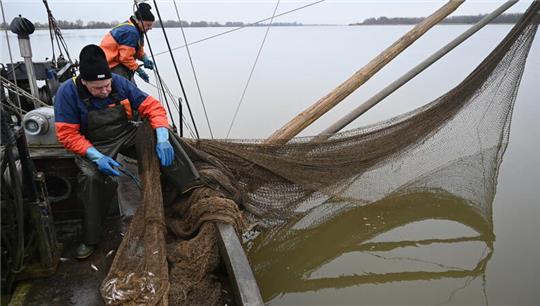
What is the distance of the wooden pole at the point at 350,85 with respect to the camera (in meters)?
4.10

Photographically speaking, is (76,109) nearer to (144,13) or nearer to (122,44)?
(122,44)

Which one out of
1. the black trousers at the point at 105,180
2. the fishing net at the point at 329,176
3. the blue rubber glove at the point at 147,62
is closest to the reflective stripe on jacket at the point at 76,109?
the black trousers at the point at 105,180

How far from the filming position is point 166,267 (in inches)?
99.2

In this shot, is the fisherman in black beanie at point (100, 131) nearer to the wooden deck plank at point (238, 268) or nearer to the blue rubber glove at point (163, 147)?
the blue rubber glove at point (163, 147)

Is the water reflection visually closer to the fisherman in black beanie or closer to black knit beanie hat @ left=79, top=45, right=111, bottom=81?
the fisherman in black beanie

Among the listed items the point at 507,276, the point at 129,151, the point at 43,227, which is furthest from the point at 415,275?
the point at 43,227

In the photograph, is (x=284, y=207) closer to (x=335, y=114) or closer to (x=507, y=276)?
(x=507, y=276)

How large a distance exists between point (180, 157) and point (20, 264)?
129cm

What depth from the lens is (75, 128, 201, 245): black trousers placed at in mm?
2809

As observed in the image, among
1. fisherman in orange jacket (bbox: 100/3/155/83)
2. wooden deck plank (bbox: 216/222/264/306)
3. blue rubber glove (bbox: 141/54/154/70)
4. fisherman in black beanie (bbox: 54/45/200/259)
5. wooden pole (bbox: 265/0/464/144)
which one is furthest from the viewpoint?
blue rubber glove (bbox: 141/54/154/70)

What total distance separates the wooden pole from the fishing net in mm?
258

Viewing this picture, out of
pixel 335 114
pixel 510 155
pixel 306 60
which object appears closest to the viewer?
pixel 510 155

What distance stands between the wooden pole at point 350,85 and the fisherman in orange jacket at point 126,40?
72.9 inches

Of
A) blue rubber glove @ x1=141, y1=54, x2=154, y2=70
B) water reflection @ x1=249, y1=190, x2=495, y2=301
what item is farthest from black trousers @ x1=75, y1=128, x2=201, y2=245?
blue rubber glove @ x1=141, y1=54, x2=154, y2=70
